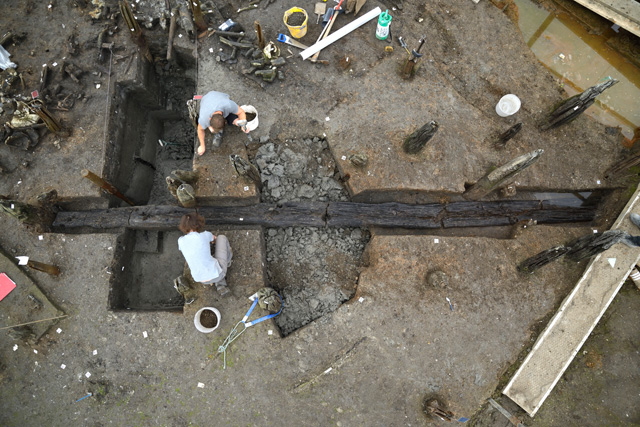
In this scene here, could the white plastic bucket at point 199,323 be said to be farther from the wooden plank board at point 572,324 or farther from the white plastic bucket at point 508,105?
the white plastic bucket at point 508,105

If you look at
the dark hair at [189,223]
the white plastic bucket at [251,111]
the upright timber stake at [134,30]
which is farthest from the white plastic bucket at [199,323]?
the upright timber stake at [134,30]

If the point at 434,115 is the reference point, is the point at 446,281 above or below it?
below

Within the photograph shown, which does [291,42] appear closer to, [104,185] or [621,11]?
[104,185]

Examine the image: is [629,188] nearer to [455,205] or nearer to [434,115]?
[455,205]

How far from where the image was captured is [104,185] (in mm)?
5383

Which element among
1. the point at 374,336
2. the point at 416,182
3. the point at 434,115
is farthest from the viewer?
the point at 434,115

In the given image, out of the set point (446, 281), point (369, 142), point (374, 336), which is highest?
point (369, 142)

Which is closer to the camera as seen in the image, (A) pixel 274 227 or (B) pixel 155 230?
(A) pixel 274 227

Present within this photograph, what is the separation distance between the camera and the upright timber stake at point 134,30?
18.1 ft

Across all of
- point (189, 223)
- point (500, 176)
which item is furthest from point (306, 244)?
point (500, 176)

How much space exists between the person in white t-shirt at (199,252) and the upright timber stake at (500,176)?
396 centimetres

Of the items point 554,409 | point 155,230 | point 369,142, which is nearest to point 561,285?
point 554,409

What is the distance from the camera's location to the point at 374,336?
5043 millimetres

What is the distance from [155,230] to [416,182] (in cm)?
452
